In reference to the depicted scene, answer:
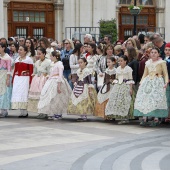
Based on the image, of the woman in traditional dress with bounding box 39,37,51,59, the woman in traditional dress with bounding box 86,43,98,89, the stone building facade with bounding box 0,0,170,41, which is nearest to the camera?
the woman in traditional dress with bounding box 86,43,98,89

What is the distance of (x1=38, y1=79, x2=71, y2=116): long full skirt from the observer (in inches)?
548

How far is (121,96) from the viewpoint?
13.2 metres

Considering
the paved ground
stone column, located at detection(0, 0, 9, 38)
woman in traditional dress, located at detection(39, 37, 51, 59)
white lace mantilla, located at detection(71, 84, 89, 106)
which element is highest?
stone column, located at detection(0, 0, 9, 38)

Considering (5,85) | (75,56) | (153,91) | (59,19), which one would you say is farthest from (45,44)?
(59,19)

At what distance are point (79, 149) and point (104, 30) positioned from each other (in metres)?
17.1

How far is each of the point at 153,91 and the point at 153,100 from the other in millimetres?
197

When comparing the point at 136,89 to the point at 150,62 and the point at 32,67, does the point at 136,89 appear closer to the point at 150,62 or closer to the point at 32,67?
the point at 150,62

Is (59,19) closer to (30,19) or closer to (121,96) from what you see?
(30,19)

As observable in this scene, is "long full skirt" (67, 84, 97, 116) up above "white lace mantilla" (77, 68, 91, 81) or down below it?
below

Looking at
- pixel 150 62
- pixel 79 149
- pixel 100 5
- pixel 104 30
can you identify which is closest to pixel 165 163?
pixel 79 149

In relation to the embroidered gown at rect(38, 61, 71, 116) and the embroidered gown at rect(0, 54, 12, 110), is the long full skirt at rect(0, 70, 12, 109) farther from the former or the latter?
the embroidered gown at rect(38, 61, 71, 116)

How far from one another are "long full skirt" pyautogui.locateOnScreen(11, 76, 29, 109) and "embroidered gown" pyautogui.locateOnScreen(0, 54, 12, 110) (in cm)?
19

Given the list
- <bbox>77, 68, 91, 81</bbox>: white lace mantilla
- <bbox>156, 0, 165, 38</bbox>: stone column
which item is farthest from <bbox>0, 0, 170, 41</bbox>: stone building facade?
<bbox>77, 68, 91, 81</bbox>: white lace mantilla

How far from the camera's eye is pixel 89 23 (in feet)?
92.0
